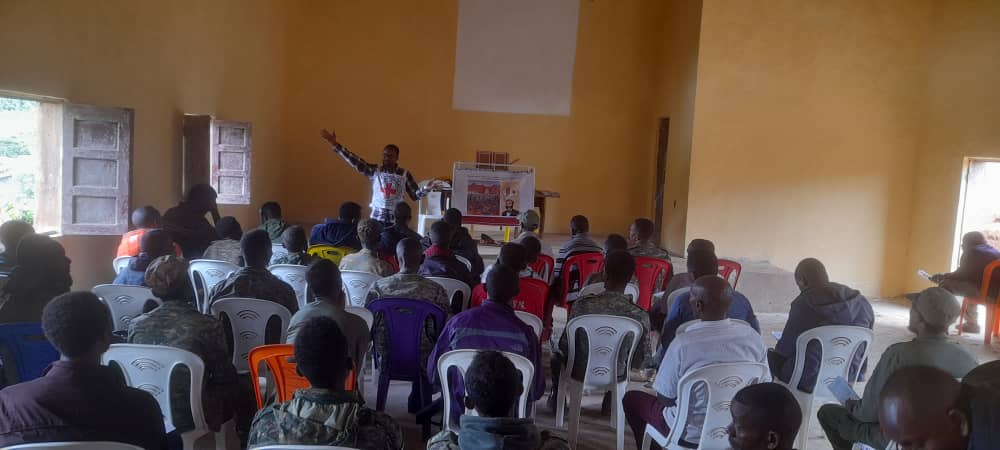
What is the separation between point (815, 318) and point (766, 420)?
7.15 ft

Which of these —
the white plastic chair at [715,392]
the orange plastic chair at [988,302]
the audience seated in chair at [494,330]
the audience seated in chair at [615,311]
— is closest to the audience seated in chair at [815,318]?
the audience seated in chair at [615,311]

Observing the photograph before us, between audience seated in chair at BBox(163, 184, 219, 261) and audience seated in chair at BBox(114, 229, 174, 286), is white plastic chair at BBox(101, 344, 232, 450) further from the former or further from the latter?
audience seated in chair at BBox(163, 184, 219, 261)

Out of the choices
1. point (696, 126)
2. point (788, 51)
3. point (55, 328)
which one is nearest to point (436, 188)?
point (696, 126)

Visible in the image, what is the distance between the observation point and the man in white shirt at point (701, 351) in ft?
9.55

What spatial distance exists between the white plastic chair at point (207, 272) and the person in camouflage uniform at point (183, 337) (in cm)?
142

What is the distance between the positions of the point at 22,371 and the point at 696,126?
784cm

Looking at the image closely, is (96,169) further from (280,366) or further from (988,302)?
(988,302)

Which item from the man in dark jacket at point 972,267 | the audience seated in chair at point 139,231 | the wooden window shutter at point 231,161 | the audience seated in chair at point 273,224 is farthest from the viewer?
the wooden window shutter at point 231,161

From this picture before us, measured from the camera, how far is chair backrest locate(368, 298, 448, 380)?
3711 mm

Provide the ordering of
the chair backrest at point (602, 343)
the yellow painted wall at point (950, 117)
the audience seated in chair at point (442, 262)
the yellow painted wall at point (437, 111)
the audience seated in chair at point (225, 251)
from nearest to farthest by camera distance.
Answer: the chair backrest at point (602, 343), the audience seated in chair at point (442, 262), the audience seated in chair at point (225, 251), the yellow painted wall at point (950, 117), the yellow painted wall at point (437, 111)

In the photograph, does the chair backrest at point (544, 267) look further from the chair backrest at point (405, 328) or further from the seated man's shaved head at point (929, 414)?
the seated man's shaved head at point (929, 414)

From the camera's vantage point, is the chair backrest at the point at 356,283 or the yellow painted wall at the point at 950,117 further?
the yellow painted wall at the point at 950,117

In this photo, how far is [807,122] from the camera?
9234mm

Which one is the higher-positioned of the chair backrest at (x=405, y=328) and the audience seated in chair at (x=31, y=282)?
the audience seated in chair at (x=31, y=282)
